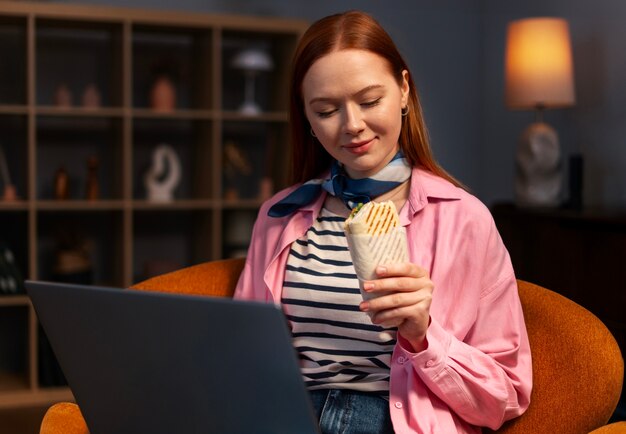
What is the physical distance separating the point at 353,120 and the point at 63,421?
2.32 feet

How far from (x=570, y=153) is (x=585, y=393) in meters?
3.05

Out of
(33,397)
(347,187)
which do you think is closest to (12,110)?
(33,397)

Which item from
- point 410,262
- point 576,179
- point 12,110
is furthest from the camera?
point 12,110

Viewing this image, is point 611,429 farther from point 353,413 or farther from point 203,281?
point 203,281

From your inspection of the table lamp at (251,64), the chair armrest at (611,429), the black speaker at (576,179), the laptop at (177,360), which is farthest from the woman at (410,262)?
the table lamp at (251,64)

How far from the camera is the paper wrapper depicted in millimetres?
1280

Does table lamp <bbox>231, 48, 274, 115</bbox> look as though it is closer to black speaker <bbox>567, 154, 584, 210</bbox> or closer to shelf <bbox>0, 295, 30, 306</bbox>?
shelf <bbox>0, 295, 30, 306</bbox>

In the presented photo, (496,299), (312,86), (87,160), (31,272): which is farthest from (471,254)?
(87,160)

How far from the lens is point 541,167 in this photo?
406 cm

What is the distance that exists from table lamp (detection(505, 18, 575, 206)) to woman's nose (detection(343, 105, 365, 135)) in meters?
2.59

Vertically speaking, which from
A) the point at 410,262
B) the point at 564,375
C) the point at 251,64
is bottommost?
the point at 564,375

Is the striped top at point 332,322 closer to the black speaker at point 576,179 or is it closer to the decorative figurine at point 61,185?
the black speaker at point 576,179

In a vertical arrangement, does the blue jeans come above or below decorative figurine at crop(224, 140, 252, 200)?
below

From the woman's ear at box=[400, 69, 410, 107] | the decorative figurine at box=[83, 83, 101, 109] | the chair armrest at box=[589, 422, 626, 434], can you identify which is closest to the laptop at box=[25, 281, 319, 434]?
the chair armrest at box=[589, 422, 626, 434]
